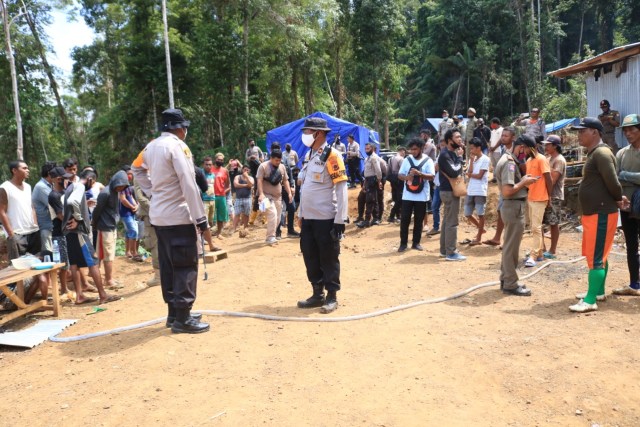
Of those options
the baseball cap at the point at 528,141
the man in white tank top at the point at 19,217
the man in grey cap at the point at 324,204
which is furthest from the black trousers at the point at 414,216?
the man in white tank top at the point at 19,217

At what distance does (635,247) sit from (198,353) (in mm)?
4791

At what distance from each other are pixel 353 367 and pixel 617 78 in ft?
38.9

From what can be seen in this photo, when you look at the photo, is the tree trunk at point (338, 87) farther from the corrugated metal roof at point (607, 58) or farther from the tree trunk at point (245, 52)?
the corrugated metal roof at point (607, 58)

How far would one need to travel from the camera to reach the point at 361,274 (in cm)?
737

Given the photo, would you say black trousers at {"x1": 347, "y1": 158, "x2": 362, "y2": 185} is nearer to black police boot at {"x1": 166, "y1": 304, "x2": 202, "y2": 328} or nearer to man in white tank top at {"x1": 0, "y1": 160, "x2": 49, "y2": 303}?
man in white tank top at {"x1": 0, "y1": 160, "x2": 49, "y2": 303}

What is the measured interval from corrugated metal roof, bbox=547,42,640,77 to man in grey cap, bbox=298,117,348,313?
357 inches

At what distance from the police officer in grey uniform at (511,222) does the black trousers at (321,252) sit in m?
2.06

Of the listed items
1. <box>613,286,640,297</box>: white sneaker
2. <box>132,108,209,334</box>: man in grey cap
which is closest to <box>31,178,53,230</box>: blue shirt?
<box>132,108,209,334</box>: man in grey cap

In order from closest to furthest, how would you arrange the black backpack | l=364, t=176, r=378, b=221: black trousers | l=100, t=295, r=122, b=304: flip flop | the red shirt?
1. l=100, t=295, r=122, b=304: flip flop
2. the black backpack
3. the red shirt
4. l=364, t=176, r=378, b=221: black trousers

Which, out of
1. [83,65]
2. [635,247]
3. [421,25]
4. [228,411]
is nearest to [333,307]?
[228,411]

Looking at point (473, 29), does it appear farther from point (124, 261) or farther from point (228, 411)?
point (228, 411)

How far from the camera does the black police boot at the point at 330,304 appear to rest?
17.7ft

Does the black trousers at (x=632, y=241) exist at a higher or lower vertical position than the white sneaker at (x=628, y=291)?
higher

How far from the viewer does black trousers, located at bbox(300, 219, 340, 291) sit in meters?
5.30
